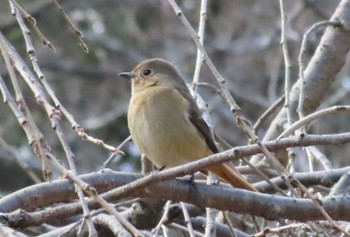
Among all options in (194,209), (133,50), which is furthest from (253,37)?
(194,209)

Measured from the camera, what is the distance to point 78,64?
45.2 ft

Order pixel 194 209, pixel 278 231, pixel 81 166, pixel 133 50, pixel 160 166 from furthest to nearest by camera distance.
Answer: pixel 133 50 → pixel 81 166 → pixel 160 166 → pixel 194 209 → pixel 278 231

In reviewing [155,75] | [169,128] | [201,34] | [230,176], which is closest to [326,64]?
[155,75]

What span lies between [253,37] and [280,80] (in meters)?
2.03

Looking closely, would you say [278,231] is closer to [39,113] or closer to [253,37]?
[39,113]

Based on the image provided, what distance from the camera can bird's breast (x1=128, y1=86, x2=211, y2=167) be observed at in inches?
218

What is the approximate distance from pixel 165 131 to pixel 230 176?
1.93 feet

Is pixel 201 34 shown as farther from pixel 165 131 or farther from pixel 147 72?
pixel 147 72

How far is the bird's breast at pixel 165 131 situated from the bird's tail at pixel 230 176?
0.44 metres

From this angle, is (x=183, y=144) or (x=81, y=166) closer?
(x=183, y=144)

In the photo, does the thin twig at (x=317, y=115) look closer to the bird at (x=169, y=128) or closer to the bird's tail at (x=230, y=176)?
the bird's tail at (x=230, y=176)

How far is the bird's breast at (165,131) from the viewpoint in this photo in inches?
218

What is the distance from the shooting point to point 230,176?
5.14 meters

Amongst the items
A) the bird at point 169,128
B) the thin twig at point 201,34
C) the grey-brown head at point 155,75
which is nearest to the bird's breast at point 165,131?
the bird at point 169,128
